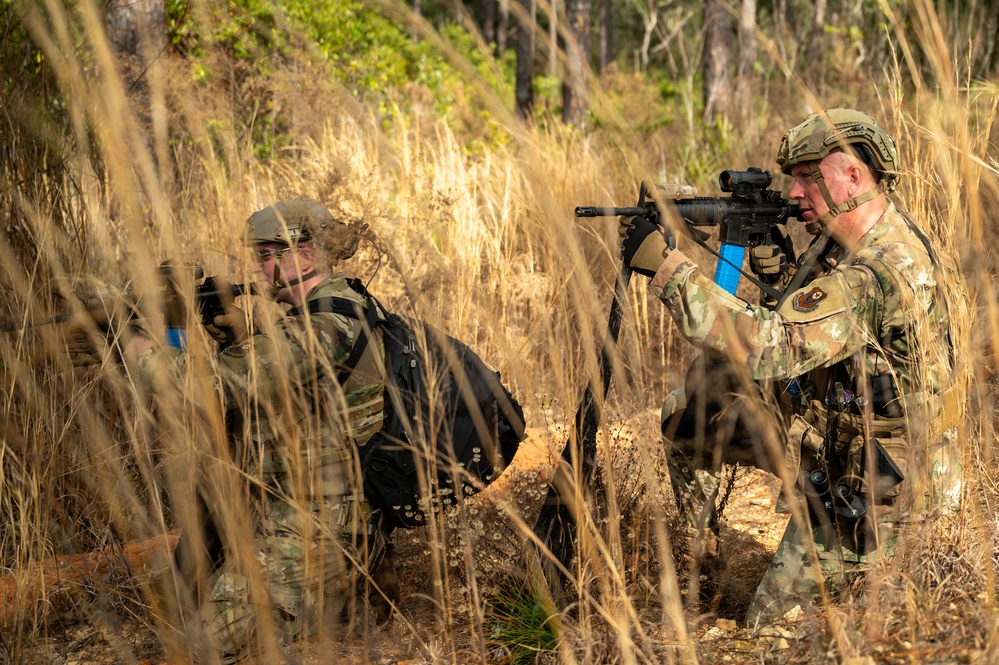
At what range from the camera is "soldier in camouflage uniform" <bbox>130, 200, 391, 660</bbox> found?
2307mm

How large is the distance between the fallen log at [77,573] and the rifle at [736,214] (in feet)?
5.25

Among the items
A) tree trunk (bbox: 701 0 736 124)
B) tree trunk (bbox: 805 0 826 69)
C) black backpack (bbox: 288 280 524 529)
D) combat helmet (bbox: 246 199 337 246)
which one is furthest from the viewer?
tree trunk (bbox: 805 0 826 69)

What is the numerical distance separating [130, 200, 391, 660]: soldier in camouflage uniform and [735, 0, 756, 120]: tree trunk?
17.3 ft

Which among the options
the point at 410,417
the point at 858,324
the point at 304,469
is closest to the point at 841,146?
the point at 858,324

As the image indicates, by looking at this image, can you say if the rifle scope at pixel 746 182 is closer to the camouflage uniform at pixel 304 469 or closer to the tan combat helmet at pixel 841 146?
the tan combat helmet at pixel 841 146

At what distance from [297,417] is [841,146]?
1.62m

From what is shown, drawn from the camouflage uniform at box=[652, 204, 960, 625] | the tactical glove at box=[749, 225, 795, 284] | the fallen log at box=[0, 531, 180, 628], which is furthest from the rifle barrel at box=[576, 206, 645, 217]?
the fallen log at box=[0, 531, 180, 628]

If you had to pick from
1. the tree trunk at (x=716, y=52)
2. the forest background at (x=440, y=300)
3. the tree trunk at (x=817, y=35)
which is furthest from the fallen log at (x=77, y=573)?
the tree trunk at (x=817, y=35)

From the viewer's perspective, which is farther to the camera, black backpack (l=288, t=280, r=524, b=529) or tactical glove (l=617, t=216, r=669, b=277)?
black backpack (l=288, t=280, r=524, b=529)

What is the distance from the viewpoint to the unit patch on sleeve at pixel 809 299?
2.26 meters

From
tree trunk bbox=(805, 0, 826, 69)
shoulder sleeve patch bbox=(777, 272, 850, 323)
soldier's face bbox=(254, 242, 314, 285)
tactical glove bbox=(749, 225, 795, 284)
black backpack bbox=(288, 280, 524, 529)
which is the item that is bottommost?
black backpack bbox=(288, 280, 524, 529)

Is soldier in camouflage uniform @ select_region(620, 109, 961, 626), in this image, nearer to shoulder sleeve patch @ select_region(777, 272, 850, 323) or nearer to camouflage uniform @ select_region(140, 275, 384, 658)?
shoulder sleeve patch @ select_region(777, 272, 850, 323)

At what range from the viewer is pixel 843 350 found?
228 centimetres

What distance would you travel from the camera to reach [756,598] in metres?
2.37
